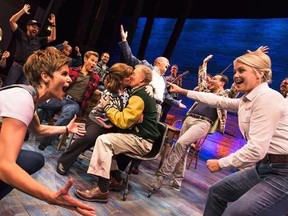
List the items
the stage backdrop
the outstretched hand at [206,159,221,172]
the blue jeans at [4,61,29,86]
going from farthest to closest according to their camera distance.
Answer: the stage backdrop
the blue jeans at [4,61,29,86]
the outstretched hand at [206,159,221,172]

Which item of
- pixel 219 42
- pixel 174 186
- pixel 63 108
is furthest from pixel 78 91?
pixel 219 42

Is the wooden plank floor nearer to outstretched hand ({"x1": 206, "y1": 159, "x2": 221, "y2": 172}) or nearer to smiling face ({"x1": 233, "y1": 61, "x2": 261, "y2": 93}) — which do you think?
outstretched hand ({"x1": 206, "y1": 159, "x2": 221, "y2": 172})

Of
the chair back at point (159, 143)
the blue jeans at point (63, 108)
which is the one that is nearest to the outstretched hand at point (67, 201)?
the chair back at point (159, 143)

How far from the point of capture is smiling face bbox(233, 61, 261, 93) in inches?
78.6

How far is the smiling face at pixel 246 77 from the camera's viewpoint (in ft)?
6.55

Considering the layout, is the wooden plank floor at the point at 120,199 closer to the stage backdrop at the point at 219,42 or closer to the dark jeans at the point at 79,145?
the dark jeans at the point at 79,145

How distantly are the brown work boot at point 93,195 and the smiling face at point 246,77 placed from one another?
5.26 feet

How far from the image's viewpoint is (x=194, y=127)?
12.5ft

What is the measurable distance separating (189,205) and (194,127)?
977 mm

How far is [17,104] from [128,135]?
169 cm

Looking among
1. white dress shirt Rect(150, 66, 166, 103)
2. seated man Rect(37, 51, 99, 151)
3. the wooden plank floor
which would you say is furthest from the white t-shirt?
white dress shirt Rect(150, 66, 166, 103)

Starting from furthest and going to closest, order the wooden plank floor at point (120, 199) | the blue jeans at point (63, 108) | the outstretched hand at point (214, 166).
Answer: the blue jeans at point (63, 108) < the wooden plank floor at point (120, 199) < the outstretched hand at point (214, 166)

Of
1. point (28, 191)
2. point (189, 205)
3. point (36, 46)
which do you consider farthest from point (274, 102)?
point (36, 46)

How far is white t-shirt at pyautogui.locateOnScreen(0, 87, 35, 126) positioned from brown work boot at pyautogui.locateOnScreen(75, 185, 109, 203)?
1.54 m
